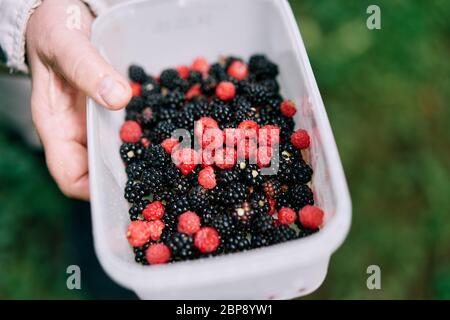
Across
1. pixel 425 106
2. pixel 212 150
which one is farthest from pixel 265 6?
pixel 425 106

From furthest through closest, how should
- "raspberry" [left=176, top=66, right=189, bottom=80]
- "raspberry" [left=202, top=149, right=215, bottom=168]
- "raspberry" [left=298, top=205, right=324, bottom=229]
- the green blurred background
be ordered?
the green blurred background → "raspberry" [left=176, top=66, right=189, bottom=80] → "raspberry" [left=202, top=149, right=215, bottom=168] → "raspberry" [left=298, top=205, right=324, bottom=229]

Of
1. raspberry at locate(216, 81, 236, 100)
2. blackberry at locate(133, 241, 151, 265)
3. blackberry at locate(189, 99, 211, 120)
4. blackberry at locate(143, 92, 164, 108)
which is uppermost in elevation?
raspberry at locate(216, 81, 236, 100)

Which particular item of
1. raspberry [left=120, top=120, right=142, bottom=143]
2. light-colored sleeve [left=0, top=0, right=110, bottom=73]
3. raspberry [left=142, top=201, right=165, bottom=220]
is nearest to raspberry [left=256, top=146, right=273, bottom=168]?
raspberry [left=142, top=201, right=165, bottom=220]

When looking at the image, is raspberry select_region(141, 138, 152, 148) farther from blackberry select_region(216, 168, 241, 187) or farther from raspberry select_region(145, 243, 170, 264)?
raspberry select_region(145, 243, 170, 264)

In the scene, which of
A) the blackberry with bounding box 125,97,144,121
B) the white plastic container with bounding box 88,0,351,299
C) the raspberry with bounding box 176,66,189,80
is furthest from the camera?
the raspberry with bounding box 176,66,189,80

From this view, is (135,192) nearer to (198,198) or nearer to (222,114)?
(198,198)
